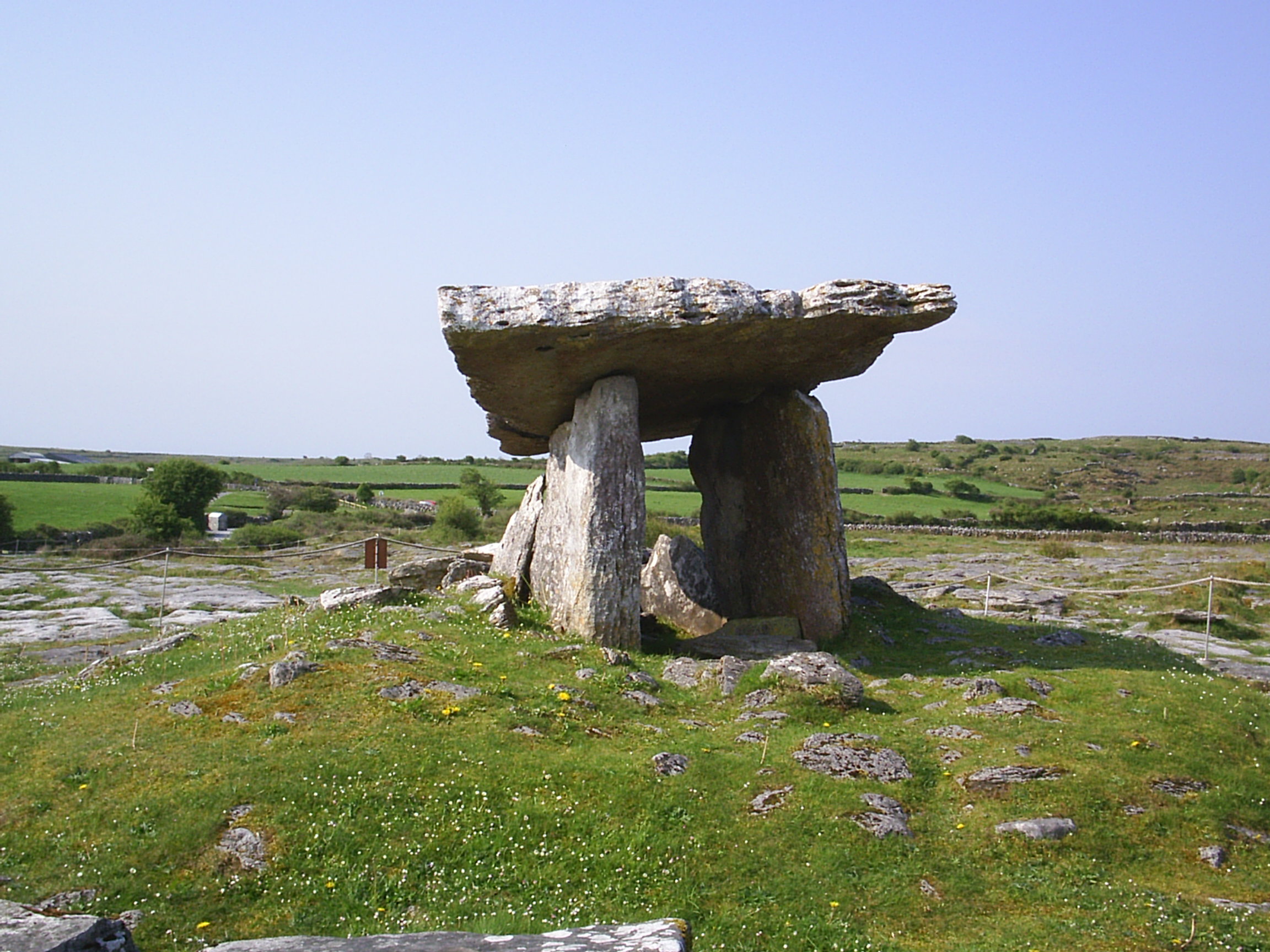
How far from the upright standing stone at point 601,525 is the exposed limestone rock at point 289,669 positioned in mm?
4490

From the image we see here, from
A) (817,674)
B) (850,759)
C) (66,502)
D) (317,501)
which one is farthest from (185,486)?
(850,759)

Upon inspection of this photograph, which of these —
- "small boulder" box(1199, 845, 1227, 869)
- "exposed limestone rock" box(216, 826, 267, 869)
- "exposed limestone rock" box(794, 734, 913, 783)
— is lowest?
"small boulder" box(1199, 845, 1227, 869)

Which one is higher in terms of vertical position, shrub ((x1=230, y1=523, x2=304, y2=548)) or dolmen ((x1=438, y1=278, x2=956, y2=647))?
dolmen ((x1=438, y1=278, x2=956, y2=647))

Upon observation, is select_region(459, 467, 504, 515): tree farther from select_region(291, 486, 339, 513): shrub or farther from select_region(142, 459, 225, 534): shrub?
select_region(142, 459, 225, 534): shrub

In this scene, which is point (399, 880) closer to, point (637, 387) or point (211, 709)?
point (211, 709)

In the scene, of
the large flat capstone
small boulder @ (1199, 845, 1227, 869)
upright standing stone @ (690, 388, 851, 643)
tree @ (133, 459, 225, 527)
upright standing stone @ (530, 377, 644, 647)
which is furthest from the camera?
tree @ (133, 459, 225, 527)

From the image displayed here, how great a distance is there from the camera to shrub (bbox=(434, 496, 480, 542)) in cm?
4206

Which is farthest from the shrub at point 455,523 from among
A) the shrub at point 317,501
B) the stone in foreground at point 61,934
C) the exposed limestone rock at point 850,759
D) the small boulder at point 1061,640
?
the stone in foreground at point 61,934

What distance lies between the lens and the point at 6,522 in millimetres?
41938

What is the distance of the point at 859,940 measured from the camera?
23.6ft

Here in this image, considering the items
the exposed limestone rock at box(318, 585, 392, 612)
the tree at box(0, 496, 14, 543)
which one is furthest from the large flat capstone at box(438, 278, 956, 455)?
the tree at box(0, 496, 14, 543)

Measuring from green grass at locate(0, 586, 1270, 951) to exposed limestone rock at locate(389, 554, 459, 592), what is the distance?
14.1ft

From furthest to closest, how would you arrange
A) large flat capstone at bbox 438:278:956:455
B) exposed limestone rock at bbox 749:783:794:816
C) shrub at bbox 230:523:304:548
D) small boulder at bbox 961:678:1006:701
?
shrub at bbox 230:523:304:548 < large flat capstone at bbox 438:278:956:455 < small boulder at bbox 961:678:1006:701 < exposed limestone rock at bbox 749:783:794:816

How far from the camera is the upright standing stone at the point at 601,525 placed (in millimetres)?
15086
